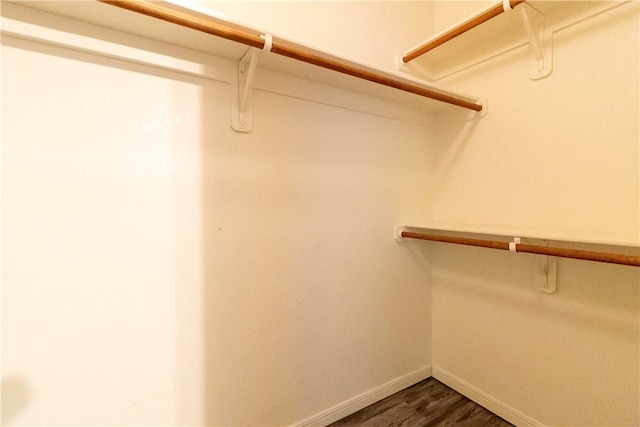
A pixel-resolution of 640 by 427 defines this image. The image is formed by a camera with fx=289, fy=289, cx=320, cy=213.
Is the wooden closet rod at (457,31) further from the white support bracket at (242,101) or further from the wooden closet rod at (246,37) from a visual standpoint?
the white support bracket at (242,101)

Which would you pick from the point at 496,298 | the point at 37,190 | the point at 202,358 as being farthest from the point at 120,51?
the point at 496,298

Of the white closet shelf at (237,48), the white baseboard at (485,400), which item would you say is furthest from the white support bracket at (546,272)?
the white closet shelf at (237,48)

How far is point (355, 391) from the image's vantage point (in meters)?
1.44

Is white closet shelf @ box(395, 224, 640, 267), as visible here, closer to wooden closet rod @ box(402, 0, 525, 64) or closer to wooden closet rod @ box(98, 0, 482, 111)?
wooden closet rod @ box(98, 0, 482, 111)

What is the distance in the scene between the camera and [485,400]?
4.78 ft

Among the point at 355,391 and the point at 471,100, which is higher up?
the point at 471,100

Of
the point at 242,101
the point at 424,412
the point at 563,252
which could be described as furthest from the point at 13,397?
the point at 563,252

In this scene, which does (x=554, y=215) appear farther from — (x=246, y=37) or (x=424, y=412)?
(x=246, y=37)

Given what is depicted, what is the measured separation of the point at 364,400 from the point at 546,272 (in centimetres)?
104

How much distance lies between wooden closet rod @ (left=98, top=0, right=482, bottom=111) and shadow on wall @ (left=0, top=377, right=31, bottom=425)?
1045 mm

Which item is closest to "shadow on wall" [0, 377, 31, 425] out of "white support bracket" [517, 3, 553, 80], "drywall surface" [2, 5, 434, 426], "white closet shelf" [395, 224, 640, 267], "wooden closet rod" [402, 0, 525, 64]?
"drywall surface" [2, 5, 434, 426]

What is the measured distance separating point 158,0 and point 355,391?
5.61ft

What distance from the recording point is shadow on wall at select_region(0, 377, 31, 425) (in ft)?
2.63

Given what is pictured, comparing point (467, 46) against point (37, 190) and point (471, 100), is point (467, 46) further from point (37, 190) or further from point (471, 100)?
point (37, 190)
